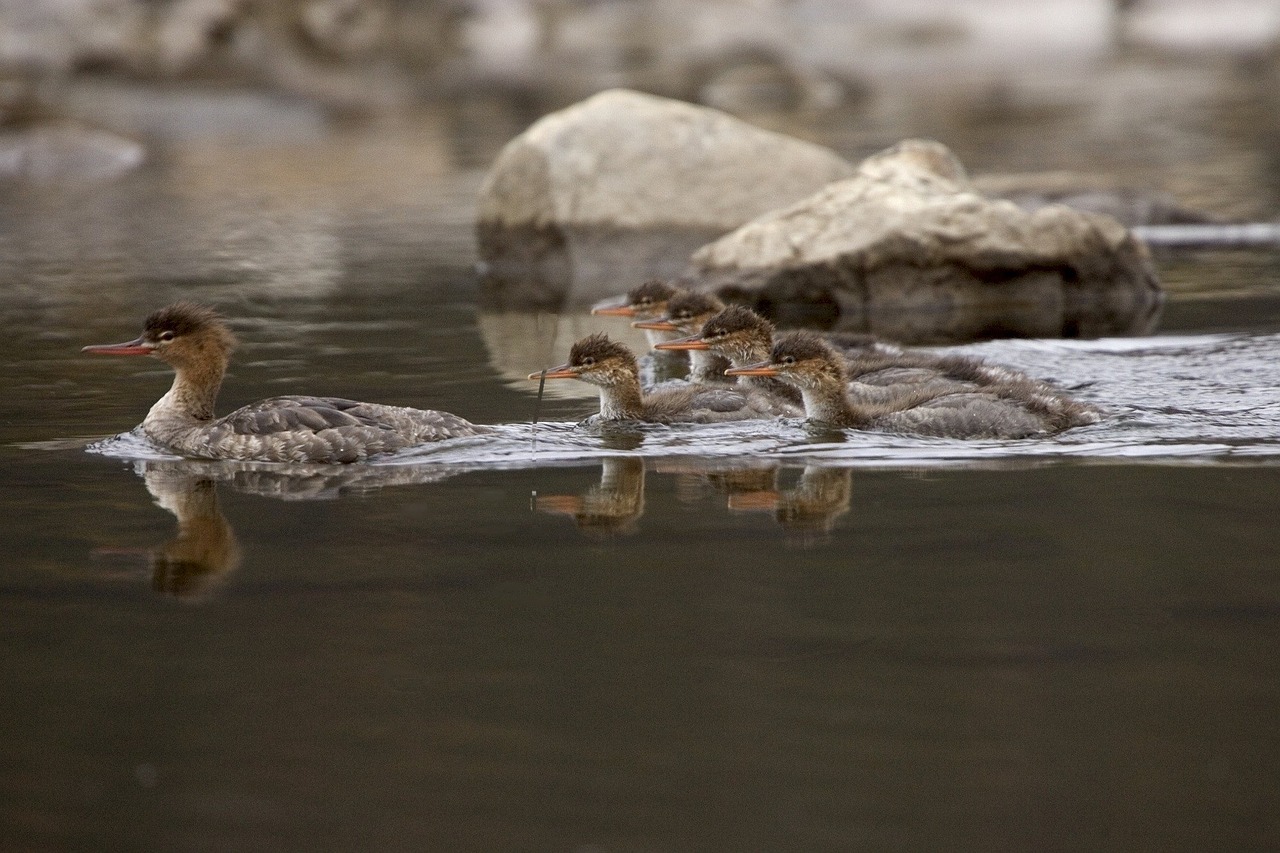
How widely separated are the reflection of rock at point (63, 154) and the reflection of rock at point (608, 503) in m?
18.0

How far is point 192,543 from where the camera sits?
6.83 metres

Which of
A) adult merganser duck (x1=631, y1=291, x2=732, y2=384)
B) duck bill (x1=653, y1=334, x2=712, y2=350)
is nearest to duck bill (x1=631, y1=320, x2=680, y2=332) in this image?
adult merganser duck (x1=631, y1=291, x2=732, y2=384)

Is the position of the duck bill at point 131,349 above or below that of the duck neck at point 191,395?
above

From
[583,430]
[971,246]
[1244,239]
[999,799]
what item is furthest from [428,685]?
[1244,239]

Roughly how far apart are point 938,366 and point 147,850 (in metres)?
6.55

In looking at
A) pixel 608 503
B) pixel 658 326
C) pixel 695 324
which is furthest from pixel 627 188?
pixel 608 503

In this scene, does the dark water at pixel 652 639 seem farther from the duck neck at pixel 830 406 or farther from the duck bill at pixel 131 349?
the duck bill at pixel 131 349

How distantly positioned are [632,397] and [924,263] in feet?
16.1

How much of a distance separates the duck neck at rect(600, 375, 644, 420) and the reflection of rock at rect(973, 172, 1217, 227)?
887 centimetres

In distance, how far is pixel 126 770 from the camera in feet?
15.3

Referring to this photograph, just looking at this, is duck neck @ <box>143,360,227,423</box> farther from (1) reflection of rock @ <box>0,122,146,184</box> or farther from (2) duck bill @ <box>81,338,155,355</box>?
(1) reflection of rock @ <box>0,122,146,184</box>

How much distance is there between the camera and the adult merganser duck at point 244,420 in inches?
331

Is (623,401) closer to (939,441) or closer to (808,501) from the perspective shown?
(939,441)

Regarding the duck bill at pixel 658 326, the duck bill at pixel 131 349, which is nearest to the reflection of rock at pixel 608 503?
the duck bill at pixel 131 349
